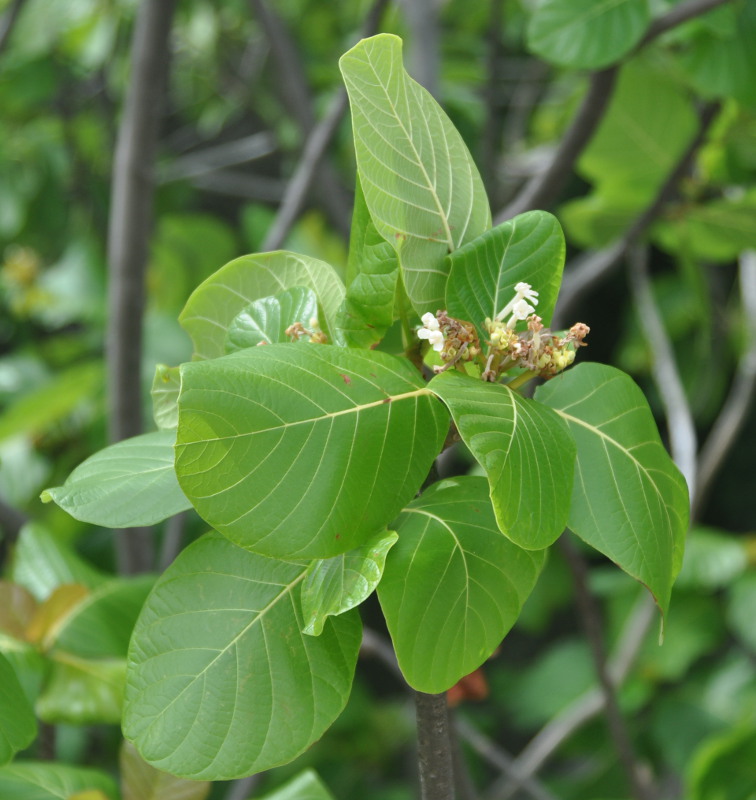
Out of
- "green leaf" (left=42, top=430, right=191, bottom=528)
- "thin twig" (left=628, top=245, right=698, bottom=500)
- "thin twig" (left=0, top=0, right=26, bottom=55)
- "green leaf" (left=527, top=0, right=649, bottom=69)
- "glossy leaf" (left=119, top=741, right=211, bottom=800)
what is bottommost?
"thin twig" (left=628, top=245, right=698, bottom=500)

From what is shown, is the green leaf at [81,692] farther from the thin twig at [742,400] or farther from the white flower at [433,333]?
the thin twig at [742,400]

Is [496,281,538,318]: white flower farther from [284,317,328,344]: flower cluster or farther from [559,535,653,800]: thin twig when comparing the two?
[559,535,653,800]: thin twig

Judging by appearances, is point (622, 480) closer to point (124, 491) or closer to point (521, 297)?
point (521, 297)

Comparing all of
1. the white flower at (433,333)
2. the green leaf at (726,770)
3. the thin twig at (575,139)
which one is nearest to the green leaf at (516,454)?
the white flower at (433,333)

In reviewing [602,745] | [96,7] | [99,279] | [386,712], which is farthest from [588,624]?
[96,7]

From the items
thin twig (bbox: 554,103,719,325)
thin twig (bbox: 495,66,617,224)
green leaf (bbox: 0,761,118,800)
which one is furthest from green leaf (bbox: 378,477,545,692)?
thin twig (bbox: 554,103,719,325)

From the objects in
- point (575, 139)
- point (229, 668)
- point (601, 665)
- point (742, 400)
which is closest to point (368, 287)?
point (229, 668)

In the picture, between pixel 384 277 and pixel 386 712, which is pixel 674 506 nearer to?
pixel 384 277
